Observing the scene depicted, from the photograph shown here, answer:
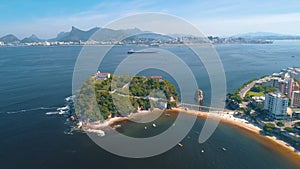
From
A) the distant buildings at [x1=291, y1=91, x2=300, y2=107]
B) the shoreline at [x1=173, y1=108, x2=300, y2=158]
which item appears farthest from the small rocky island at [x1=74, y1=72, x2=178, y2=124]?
the distant buildings at [x1=291, y1=91, x2=300, y2=107]

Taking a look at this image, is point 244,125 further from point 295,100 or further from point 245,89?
point 245,89

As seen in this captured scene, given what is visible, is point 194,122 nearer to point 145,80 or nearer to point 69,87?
point 145,80

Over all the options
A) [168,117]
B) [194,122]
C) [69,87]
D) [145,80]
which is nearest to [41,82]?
[69,87]

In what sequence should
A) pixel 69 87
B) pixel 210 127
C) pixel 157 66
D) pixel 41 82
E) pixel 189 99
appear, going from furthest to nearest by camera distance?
pixel 157 66 < pixel 41 82 < pixel 69 87 < pixel 189 99 < pixel 210 127

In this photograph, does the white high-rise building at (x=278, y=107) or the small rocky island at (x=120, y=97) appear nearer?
the white high-rise building at (x=278, y=107)

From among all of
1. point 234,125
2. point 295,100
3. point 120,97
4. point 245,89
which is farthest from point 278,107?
point 120,97

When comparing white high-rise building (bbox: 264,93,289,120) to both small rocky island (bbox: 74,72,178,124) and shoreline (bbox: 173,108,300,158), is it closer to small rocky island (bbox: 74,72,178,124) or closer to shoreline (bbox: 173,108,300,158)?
shoreline (bbox: 173,108,300,158)

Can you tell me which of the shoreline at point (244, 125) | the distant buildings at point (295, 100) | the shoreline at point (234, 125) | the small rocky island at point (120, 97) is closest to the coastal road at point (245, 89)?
the distant buildings at point (295, 100)

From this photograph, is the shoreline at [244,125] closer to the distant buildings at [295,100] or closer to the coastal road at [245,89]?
the coastal road at [245,89]
